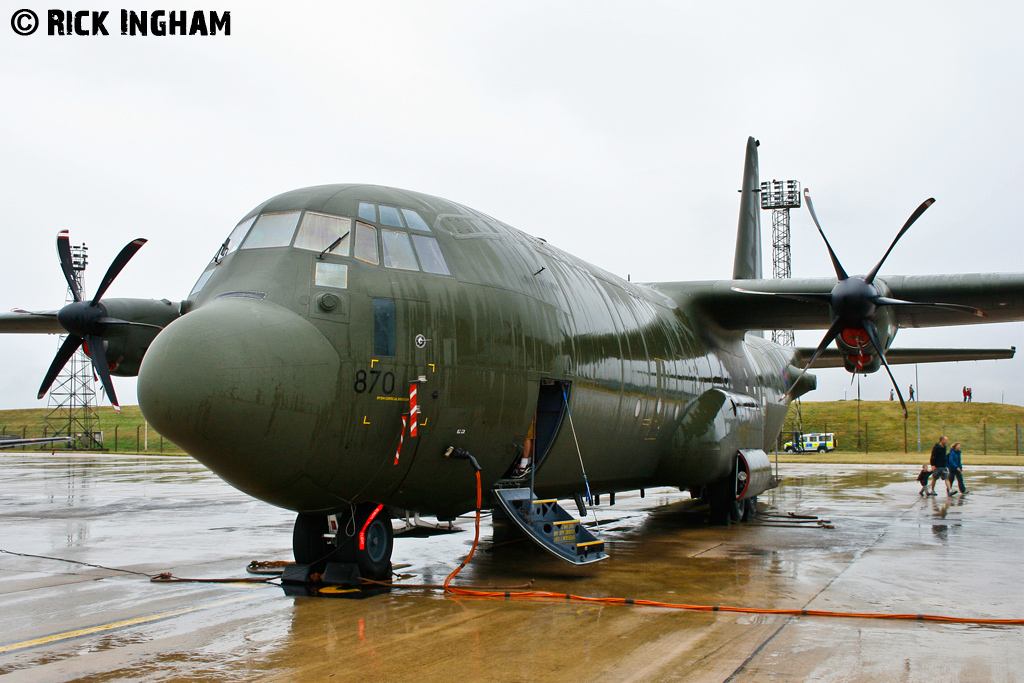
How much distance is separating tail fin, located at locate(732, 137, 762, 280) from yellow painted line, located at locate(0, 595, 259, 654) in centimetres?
1576

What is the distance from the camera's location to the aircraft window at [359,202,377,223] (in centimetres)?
820

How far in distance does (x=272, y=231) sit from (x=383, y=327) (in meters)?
1.64

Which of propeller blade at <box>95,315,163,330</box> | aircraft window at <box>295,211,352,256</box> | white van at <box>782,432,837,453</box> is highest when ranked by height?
aircraft window at <box>295,211,352,256</box>

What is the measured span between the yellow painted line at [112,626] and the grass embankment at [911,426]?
50.3 meters

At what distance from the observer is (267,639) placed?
6.31m

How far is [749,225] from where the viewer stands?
2070 centimetres

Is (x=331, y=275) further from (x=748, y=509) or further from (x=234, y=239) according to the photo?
(x=748, y=509)

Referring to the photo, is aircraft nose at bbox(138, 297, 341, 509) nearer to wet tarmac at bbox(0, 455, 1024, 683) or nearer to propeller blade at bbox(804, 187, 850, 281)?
wet tarmac at bbox(0, 455, 1024, 683)

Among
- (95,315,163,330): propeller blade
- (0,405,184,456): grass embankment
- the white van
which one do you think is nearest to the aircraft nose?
(95,315,163,330): propeller blade

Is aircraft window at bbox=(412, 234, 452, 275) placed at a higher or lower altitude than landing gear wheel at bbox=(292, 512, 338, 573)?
higher

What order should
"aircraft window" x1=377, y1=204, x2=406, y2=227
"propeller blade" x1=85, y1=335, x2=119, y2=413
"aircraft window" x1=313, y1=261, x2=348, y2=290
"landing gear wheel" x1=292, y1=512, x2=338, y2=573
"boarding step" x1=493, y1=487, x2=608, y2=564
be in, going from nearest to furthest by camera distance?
1. "aircraft window" x1=313, y1=261, x2=348, y2=290
2. "aircraft window" x1=377, y1=204, x2=406, y2=227
3. "landing gear wheel" x1=292, y1=512, x2=338, y2=573
4. "boarding step" x1=493, y1=487, x2=608, y2=564
5. "propeller blade" x1=85, y1=335, x2=119, y2=413

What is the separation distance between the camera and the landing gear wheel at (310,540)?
8766mm

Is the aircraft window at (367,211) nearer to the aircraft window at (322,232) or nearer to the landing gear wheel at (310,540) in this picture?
the aircraft window at (322,232)

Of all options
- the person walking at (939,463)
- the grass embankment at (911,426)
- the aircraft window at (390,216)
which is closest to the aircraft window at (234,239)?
the aircraft window at (390,216)
